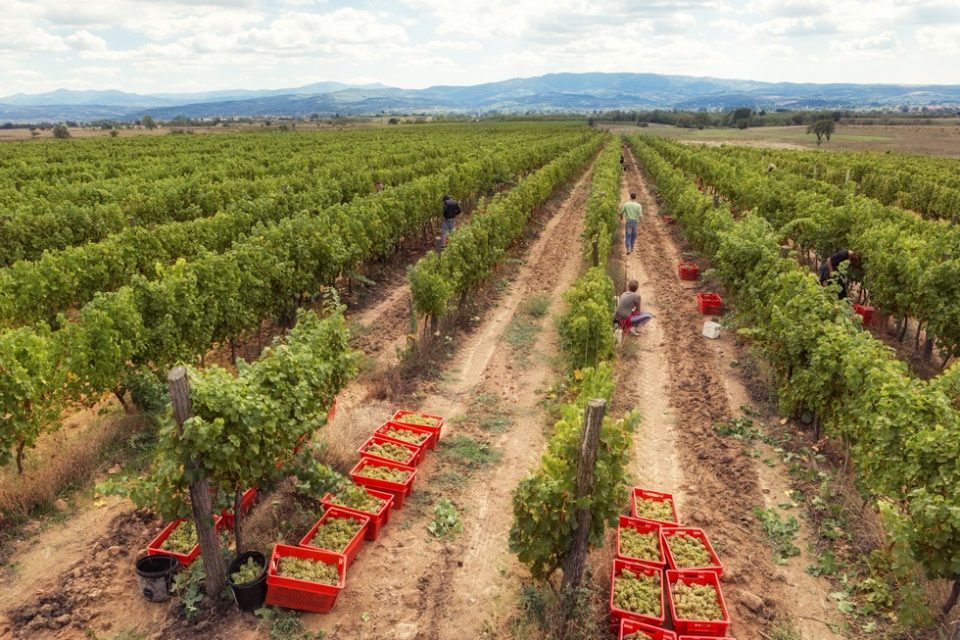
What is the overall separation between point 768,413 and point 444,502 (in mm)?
5839

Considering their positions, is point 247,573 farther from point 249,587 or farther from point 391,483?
point 391,483

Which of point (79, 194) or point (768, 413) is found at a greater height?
point (79, 194)

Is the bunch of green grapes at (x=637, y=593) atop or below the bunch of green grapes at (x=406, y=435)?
below

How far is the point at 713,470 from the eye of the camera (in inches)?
324

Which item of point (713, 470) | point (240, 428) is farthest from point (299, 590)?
point (713, 470)

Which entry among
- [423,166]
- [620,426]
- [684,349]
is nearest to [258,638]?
[620,426]

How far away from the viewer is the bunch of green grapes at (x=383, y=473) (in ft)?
24.0

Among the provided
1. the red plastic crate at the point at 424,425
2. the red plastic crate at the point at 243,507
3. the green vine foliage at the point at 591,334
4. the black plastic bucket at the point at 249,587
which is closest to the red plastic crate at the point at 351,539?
the black plastic bucket at the point at 249,587

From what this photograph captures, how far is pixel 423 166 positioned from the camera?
105 ft

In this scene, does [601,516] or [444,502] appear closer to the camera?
[601,516]

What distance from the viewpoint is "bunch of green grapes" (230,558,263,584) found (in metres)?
5.63

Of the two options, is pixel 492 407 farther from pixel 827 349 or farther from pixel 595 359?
pixel 827 349

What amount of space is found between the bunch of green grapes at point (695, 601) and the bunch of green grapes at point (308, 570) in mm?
3387

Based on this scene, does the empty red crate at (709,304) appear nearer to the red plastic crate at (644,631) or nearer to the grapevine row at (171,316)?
the grapevine row at (171,316)
